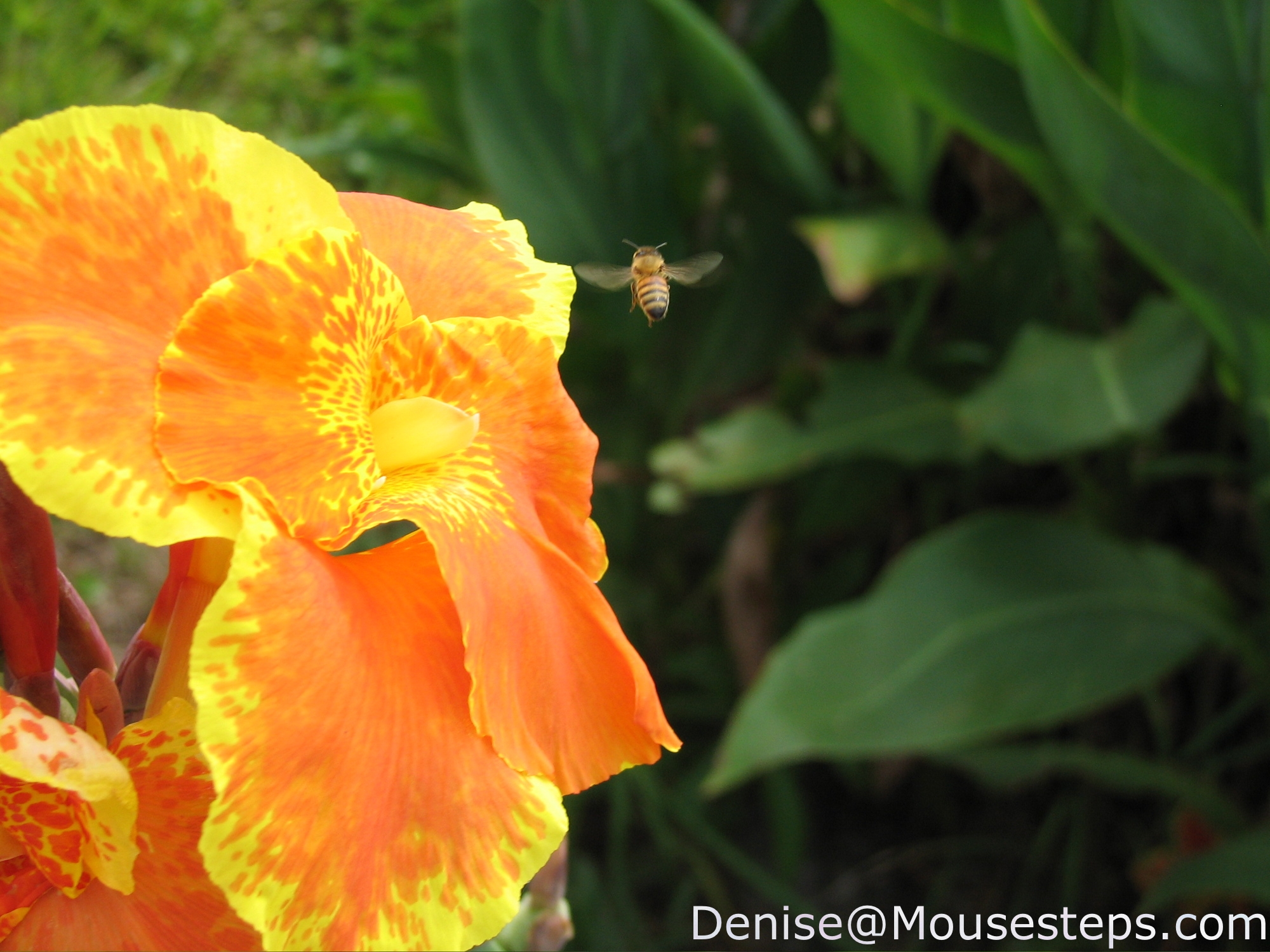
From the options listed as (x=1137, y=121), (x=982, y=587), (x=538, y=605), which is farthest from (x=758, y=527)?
(x=538, y=605)

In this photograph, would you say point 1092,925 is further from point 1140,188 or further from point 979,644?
point 1140,188

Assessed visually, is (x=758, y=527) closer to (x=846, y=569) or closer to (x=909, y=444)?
(x=846, y=569)

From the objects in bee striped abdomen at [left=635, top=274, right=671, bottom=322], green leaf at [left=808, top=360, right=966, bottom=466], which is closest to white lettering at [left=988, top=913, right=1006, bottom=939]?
green leaf at [left=808, top=360, right=966, bottom=466]

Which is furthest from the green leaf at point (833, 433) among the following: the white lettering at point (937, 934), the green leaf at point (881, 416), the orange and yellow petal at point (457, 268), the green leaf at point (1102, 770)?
the orange and yellow petal at point (457, 268)

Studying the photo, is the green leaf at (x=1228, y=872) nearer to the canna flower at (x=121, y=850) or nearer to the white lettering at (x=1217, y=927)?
the white lettering at (x=1217, y=927)

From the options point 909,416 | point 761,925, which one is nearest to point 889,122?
point 909,416

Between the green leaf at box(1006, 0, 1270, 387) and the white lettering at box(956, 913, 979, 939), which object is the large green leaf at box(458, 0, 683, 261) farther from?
the white lettering at box(956, 913, 979, 939)
